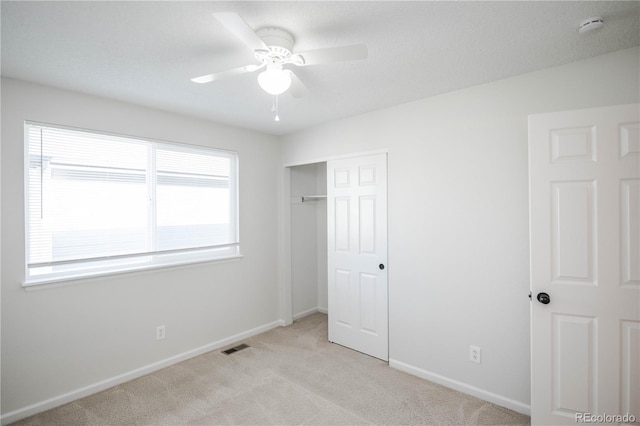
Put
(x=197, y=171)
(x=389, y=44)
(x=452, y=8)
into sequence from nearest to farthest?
(x=452, y=8)
(x=389, y=44)
(x=197, y=171)

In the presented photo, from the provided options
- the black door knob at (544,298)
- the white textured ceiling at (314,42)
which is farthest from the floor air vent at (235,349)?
the black door knob at (544,298)

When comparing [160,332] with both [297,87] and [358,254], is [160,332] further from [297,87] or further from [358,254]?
[297,87]

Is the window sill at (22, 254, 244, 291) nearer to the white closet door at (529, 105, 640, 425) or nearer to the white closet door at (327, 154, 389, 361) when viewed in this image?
the white closet door at (327, 154, 389, 361)

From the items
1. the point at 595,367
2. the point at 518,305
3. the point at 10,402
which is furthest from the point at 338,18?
the point at 10,402

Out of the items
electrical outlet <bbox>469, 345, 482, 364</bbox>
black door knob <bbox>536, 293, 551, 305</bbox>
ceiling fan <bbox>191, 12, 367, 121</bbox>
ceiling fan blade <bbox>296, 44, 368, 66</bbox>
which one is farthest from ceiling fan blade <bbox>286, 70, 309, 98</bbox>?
electrical outlet <bbox>469, 345, 482, 364</bbox>

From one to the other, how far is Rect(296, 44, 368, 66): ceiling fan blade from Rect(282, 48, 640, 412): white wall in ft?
4.99

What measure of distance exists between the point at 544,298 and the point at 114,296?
341 cm

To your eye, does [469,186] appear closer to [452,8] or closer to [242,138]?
[452,8]

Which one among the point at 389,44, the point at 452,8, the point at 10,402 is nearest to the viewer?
the point at 452,8

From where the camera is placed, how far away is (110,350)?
8.95ft

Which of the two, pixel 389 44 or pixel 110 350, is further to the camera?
pixel 110 350

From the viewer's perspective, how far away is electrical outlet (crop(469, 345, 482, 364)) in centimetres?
253

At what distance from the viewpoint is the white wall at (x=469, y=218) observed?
2268 mm

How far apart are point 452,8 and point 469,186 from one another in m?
1.44
